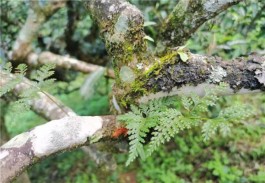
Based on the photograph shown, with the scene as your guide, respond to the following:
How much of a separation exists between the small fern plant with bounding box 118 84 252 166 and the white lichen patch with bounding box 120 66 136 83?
0.14 metres

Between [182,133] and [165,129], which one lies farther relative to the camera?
[182,133]

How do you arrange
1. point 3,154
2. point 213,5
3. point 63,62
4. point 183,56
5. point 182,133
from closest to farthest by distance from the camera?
point 3,154, point 183,56, point 213,5, point 63,62, point 182,133

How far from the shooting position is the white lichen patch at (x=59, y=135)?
1.30 metres

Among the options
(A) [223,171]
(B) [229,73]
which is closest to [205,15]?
(B) [229,73]

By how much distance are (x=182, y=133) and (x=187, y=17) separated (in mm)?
1847

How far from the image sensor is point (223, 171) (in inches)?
111

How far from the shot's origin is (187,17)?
1623 millimetres

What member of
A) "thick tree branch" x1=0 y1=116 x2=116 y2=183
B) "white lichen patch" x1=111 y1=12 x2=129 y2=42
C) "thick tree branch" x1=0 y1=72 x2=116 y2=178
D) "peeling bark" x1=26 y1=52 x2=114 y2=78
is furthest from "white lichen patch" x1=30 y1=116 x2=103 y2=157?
"peeling bark" x1=26 y1=52 x2=114 y2=78

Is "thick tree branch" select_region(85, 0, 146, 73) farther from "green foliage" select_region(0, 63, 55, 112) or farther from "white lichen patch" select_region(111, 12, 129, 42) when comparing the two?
"green foliage" select_region(0, 63, 55, 112)

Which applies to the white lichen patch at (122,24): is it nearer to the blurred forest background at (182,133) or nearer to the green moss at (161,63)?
the green moss at (161,63)

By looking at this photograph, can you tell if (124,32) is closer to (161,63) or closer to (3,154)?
(161,63)

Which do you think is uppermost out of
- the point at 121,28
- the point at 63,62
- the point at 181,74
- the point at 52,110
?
the point at 121,28

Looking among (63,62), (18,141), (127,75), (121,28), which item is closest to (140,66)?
(127,75)

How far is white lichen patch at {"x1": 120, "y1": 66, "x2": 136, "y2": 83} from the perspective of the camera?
1.50 meters
